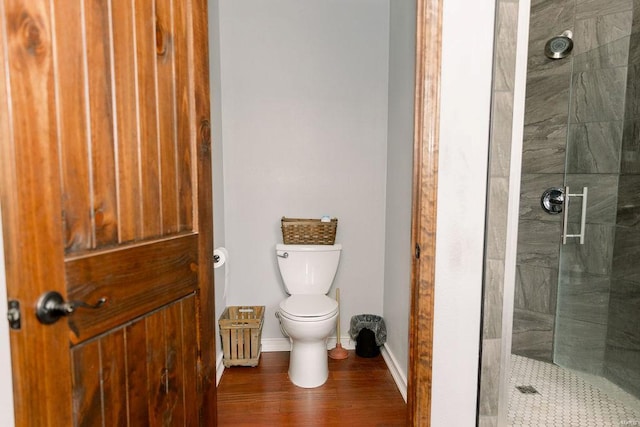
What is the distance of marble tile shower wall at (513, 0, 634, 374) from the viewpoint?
187cm

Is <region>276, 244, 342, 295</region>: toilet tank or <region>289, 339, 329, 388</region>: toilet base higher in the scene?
<region>276, 244, 342, 295</region>: toilet tank

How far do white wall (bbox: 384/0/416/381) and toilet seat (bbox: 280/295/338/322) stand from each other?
1.44ft

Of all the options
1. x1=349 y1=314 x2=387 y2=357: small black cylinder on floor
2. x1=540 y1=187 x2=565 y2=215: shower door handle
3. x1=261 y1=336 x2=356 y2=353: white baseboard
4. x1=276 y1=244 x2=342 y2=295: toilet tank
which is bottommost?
x1=261 y1=336 x2=356 y2=353: white baseboard

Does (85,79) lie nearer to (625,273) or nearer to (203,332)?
(203,332)

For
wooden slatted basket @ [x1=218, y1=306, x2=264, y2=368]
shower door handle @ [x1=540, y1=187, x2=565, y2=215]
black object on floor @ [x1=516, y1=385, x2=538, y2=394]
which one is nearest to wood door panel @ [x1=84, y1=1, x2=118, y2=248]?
wooden slatted basket @ [x1=218, y1=306, x2=264, y2=368]

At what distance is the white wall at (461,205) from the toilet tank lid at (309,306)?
Result: 32.0 inches

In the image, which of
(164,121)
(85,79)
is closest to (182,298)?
(164,121)

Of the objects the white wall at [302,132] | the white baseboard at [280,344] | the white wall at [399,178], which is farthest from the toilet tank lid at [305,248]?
the white baseboard at [280,344]

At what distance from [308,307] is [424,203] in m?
1.10

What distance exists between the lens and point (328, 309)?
6.52ft

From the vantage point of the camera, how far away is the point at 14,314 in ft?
2.23

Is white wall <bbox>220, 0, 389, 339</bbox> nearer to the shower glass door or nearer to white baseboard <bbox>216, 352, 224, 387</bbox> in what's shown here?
white baseboard <bbox>216, 352, 224, 387</bbox>

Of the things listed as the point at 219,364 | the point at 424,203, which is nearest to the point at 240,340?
the point at 219,364

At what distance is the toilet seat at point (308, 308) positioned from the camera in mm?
1907
